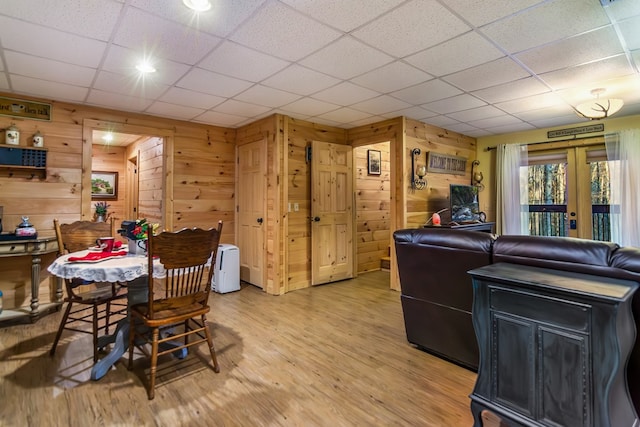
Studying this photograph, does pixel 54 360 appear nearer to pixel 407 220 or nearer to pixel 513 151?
pixel 407 220

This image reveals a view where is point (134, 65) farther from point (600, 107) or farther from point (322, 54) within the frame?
point (600, 107)

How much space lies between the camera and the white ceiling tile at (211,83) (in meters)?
2.97

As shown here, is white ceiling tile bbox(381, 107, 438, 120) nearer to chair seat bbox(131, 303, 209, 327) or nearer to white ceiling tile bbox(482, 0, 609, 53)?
white ceiling tile bbox(482, 0, 609, 53)

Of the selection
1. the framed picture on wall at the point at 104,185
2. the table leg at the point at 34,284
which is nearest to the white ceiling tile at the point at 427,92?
the table leg at the point at 34,284

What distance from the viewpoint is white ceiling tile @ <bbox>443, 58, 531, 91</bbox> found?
2.81 metres

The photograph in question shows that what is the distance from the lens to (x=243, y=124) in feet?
15.8

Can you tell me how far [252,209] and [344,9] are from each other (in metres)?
3.20

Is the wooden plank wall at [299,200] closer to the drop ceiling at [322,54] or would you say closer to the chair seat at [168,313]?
the drop ceiling at [322,54]

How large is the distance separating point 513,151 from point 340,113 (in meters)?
3.28

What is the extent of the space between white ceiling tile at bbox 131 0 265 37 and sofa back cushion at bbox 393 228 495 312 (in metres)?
1.91

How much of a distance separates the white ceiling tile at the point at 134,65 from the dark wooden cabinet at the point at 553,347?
2847mm

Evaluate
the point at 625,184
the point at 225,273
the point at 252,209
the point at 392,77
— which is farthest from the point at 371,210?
the point at 625,184

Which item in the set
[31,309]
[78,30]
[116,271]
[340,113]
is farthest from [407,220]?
[31,309]

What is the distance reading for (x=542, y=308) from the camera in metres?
1.49
